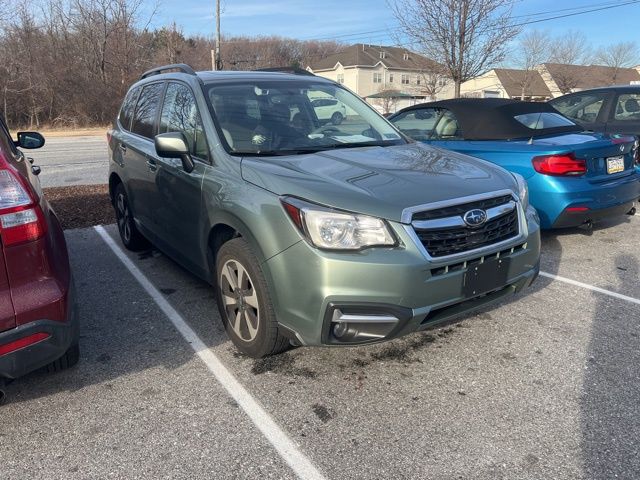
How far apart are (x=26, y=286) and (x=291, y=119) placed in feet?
7.33

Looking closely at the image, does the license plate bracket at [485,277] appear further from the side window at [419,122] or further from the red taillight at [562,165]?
the side window at [419,122]

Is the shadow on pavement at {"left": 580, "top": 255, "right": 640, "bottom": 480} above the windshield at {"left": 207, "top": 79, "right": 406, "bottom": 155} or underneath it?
underneath

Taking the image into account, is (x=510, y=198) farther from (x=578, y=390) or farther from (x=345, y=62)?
(x=345, y=62)

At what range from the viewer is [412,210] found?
2.75m

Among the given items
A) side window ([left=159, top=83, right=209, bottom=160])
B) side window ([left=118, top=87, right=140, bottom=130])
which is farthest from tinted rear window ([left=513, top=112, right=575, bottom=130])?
side window ([left=118, top=87, right=140, bottom=130])

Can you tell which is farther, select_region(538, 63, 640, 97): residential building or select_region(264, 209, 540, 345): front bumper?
select_region(538, 63, 640, 97): residential building

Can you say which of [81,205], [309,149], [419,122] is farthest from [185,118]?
[81,205]

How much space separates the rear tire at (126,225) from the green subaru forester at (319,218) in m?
1.30

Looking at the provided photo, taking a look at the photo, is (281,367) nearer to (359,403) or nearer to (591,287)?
(359,403)

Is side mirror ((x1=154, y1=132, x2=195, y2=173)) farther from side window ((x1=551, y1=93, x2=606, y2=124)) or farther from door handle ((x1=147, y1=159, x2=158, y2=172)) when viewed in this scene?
side window ((x1=551, y1=93, x2=606, y2=124))

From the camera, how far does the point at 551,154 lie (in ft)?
16.9

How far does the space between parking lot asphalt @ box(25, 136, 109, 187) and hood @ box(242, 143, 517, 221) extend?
869cm

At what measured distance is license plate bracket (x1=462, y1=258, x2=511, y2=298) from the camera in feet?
9.51

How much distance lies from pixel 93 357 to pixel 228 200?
4.63ft
